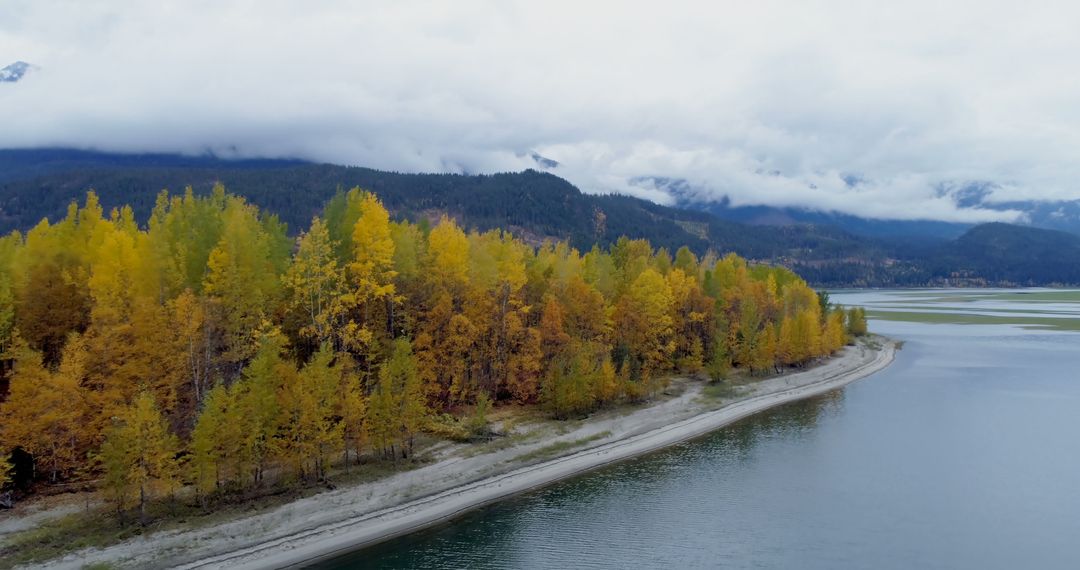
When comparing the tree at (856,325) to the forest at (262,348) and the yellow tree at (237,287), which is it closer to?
the forest at (262,348)

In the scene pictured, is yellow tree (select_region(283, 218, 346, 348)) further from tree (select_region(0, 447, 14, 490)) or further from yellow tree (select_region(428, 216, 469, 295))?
tree (select_region(0, 447, 14, 490))

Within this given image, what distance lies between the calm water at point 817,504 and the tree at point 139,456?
37.2 feet

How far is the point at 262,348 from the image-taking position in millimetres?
44156

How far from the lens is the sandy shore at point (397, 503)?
3584cm

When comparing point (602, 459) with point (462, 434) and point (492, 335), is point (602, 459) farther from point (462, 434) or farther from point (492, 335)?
point (492, 335)

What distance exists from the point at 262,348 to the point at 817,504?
131 feet

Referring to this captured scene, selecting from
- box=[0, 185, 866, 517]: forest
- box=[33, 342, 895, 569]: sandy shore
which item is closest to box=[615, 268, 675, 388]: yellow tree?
box=[0, 185, 866, 517]: forest

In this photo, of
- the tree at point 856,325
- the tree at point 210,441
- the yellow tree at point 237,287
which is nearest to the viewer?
the tree at point 210,441

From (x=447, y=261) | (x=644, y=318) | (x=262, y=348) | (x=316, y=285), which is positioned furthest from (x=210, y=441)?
(x=644, y=318)

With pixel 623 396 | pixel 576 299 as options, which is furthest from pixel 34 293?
pixel 623 396

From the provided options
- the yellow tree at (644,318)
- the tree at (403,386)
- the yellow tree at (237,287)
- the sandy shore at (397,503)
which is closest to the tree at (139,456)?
the sandy shore at (397,503)

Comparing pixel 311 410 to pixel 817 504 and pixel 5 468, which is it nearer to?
pixel 5 468

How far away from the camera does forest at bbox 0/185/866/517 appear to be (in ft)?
132

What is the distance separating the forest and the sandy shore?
133 inches
